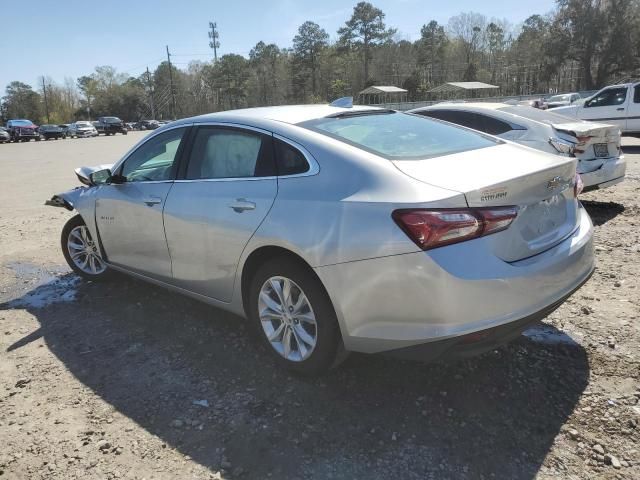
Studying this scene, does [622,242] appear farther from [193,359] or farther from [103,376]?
[103,376]

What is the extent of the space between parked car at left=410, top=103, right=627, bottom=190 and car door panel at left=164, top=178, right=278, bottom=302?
4733 mm

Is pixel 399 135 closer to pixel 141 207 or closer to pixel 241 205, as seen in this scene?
pixel 241 205

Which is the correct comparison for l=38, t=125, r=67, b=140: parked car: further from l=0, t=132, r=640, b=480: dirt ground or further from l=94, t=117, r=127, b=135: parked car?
l=0, t=132, r=640, b=480: dirt ground

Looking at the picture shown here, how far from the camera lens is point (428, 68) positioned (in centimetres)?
9800

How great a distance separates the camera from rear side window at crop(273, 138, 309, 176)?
10.1ft

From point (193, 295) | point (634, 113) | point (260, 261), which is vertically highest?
point (634, 113)

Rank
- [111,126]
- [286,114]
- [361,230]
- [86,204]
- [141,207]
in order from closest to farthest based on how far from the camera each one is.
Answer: [361,230] → [286,114] → [141,207] → [86,204] → [111,126]

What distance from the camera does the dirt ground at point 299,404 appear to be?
2508mm

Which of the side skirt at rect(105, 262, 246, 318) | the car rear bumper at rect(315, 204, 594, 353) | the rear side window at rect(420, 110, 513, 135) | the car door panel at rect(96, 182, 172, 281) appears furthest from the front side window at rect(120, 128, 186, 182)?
the rear side window at rect(420, 110, 513, 135)

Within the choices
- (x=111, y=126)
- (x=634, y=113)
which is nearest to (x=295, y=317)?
(x=634, y=113)

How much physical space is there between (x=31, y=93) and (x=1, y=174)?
9692 cm

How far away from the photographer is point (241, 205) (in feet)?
10.8

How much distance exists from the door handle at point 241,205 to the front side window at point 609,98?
14.5 m

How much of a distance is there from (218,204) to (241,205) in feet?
0.81
